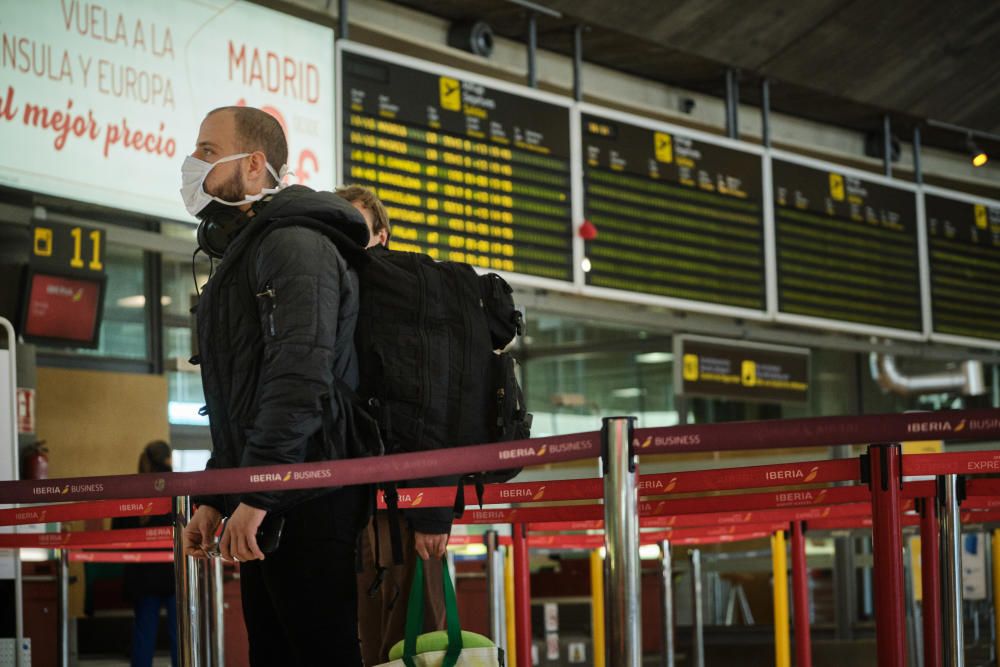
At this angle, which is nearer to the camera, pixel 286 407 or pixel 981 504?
pixel 286 407

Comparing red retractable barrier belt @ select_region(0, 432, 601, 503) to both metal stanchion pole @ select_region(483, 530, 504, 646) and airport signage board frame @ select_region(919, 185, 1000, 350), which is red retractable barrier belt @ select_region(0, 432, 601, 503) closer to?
metal stanchion pole @ select_region(483, 530, 504, 646)

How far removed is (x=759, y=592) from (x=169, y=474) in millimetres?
7982

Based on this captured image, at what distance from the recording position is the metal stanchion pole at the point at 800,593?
462cm

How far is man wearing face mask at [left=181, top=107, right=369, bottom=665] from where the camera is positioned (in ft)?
7.55

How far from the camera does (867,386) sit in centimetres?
1075

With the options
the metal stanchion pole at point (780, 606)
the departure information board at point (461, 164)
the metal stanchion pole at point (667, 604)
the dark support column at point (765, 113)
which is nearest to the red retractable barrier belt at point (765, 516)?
the metal stanchion pole at point (780, 606)

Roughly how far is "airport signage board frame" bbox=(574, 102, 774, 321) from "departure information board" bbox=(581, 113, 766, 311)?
25mm

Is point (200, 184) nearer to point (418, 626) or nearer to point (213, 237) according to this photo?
point (213, 237)

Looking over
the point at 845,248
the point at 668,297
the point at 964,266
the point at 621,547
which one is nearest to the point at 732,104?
the point at 845,248

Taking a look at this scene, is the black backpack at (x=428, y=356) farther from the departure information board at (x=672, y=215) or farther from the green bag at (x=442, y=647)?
the departure information board at (x=672, y=215)

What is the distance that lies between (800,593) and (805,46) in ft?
15.7

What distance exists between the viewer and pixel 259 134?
269 cm

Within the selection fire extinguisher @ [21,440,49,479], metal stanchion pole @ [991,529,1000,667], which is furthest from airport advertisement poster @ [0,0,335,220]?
metal stanchion pole @ [991,529,1000,667]

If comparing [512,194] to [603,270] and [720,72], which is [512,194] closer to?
[603,270]
